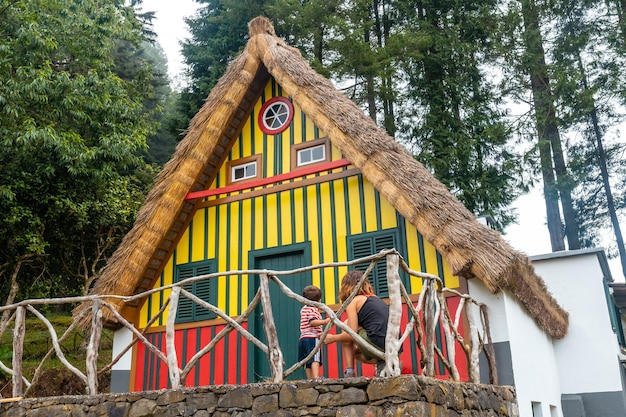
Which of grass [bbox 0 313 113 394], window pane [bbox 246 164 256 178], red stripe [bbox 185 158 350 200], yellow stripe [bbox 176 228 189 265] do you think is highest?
window pane [bbox 246 164 256 178]

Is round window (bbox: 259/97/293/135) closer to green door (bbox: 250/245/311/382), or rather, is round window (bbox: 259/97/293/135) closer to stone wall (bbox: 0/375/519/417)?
green door (bbox: 250/245/311/382)

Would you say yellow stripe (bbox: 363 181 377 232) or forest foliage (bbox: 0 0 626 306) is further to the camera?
forest foliage (bbox: 0 0 626 306)

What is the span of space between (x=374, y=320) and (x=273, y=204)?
3.83 metres

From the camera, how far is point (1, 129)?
1108 cm

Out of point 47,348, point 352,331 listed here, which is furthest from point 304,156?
point 47,348

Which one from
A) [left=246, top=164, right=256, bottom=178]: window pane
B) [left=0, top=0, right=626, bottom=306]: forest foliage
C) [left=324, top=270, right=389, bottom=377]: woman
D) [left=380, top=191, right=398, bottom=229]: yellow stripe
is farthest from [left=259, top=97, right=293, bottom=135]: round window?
[left=0, top=0, right=626, bottom=306]: forest foliage

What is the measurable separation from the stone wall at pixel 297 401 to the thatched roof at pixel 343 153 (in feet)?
5.29

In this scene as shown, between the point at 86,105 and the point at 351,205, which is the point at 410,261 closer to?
the point at 351,205

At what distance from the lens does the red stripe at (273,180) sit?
324 inches

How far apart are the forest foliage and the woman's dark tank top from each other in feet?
30.0

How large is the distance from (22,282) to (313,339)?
1129cm

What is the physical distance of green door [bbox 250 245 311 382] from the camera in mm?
8055

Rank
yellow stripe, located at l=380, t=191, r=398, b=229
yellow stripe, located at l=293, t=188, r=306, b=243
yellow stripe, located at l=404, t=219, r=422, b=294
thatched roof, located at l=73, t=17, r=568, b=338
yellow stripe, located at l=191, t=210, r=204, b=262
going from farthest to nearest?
yellow stripe, located at l=191, t=210, r=204, b=262, yellow stripe, located at l=293, t=188, r=306, b=243, yellow stripe, located at l=380, t=191, r=398, b=229, yellow stripe, located at l=404, t=219, r=422, b=294, thatched roof, located at l=73, t=17, r=568, b=338

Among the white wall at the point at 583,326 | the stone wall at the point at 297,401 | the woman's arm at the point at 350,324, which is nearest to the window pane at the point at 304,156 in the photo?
the woman's arm at the point at 350,324
